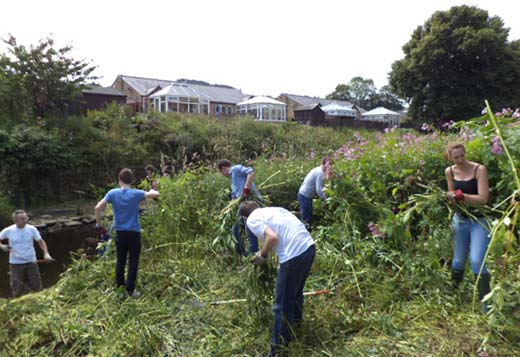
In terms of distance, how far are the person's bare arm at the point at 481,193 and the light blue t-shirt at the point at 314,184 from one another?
2.91 metres

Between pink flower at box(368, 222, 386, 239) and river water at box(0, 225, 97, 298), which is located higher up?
pink flower at box(368, 222, 386, 239)

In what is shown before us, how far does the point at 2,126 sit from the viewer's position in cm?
1454

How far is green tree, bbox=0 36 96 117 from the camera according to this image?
52.3ft

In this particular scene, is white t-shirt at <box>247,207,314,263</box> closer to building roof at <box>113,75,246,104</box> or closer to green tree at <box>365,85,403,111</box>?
building roof at <box>113,75,246,104</box>

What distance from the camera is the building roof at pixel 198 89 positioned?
38.4 m

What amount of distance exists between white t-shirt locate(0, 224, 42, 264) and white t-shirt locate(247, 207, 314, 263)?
404 centimetres

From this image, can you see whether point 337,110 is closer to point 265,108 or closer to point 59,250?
point 265,108

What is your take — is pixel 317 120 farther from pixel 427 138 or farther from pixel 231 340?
pixel 231 340

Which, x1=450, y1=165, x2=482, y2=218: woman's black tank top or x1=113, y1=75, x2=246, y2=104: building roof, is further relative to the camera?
x1=113, y1=75, x2=246, y2=104: building roof

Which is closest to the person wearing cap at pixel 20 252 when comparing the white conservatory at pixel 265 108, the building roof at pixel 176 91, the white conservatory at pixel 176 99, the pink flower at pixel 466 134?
the pink flower at pixel 466 134

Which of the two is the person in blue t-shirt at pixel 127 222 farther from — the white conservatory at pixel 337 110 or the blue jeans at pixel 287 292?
the white conservatory at pixel 337 110

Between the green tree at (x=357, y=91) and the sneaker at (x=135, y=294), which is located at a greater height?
the green tree at (x=357, y=91)

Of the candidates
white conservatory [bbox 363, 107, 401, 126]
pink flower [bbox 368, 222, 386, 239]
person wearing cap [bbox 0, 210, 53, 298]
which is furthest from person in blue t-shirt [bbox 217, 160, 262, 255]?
white conservatory [bbox 363, 107, 401, 126]

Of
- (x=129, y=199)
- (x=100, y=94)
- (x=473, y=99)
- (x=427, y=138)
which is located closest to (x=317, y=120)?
(x=473, y=99)
